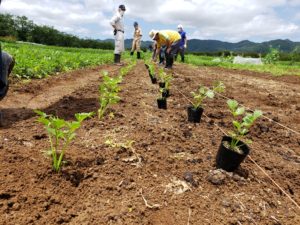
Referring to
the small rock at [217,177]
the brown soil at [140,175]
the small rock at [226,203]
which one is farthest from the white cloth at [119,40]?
the small rock at [226,203]

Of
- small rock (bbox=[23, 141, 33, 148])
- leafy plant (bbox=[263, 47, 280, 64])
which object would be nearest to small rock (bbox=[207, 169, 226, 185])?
small rock (bbox=[23, 141, 33, 148])

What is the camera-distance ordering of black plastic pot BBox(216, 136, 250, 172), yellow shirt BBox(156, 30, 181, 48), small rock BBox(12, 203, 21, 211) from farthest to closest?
yellow shirt BBox(156, 30, 181, 48) < black plastic pot BBox(216, 136, 250, 172) < small rock BBox(12, 203, 21, 211)

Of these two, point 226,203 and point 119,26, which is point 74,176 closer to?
point 226,203

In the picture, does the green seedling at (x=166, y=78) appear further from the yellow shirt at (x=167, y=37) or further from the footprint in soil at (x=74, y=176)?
the yellow shirt at (x=167, y=37)

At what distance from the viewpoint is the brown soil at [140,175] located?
180 cm

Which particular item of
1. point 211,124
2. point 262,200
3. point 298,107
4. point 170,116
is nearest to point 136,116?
point 170,116

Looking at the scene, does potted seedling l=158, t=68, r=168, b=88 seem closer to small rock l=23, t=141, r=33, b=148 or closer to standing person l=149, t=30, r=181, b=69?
small rock l=23, t=141, r=33, b=148

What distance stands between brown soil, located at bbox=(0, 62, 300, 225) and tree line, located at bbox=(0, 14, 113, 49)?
142 ft

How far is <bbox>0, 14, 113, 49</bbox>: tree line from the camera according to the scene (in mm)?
43938

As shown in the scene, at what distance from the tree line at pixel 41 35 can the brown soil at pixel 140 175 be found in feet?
142

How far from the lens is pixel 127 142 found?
2730mm

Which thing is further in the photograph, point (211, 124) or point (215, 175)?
point (211, 124)

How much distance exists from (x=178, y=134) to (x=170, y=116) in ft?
2.59

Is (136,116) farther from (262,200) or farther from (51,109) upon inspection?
(262,200)
